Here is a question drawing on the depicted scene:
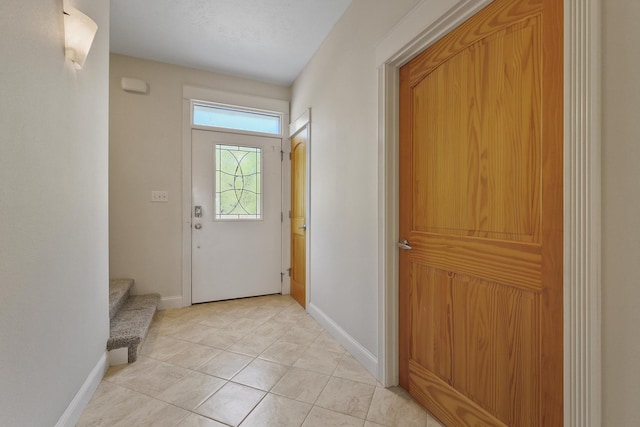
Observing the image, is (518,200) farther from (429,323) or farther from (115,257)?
(115,257)

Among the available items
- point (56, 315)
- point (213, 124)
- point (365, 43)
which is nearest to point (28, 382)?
point (56, 315)

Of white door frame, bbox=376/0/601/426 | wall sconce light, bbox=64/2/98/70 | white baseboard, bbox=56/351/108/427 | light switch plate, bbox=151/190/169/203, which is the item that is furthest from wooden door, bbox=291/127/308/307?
white door frame, bbox=376/0/601/426

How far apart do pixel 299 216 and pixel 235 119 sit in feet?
4.44

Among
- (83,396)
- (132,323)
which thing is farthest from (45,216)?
(132,323)

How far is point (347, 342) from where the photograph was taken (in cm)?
212

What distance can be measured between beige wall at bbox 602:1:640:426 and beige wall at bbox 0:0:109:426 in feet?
5.77

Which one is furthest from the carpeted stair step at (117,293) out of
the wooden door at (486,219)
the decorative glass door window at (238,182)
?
the wooden door at (486,219)

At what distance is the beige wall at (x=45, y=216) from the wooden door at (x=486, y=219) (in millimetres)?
1645

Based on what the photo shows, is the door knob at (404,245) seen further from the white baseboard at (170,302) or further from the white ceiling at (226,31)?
the white baseboard at (170,302)

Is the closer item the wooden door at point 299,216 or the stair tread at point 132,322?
the stair tread at point 132,322

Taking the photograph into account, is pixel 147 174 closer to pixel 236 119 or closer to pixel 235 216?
pixel 235 216

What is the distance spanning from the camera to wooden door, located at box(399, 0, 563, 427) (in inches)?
37.7

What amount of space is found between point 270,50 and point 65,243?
237 centimetres

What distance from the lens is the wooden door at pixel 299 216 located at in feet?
10.1
